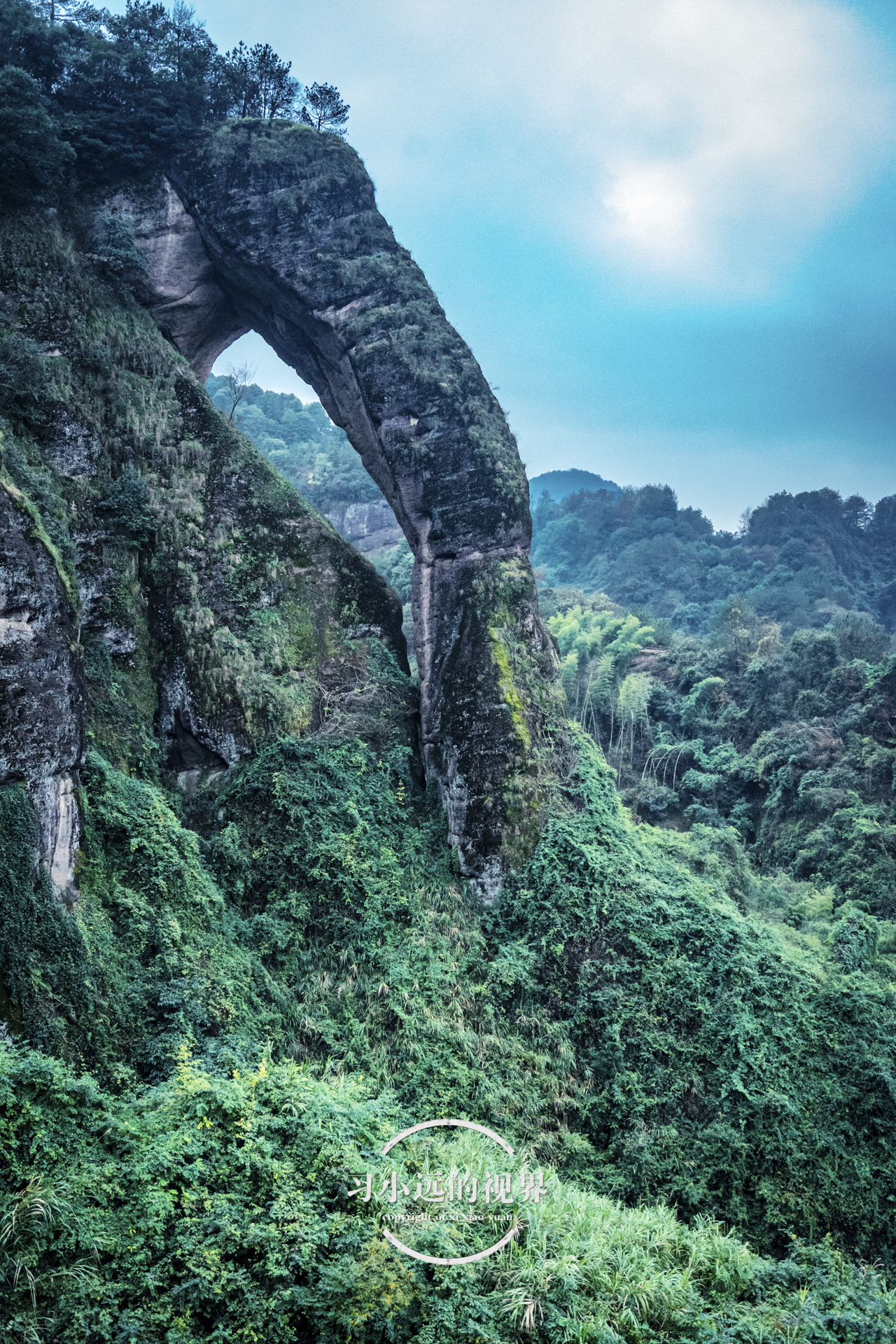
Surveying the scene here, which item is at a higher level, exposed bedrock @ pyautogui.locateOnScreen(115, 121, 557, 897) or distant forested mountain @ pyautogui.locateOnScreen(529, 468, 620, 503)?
distant forested mountain @ pyautogui.locateOnScreen(529, 468, 620, 503)

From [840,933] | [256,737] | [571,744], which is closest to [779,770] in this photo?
[840,933]

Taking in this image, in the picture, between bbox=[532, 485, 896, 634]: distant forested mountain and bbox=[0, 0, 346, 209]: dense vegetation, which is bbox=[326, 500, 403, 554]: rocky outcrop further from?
bbox=[0, 0, 346, 209]: dense vegetation

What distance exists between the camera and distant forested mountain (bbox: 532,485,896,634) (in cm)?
4997

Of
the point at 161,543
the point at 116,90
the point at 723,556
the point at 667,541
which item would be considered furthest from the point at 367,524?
the point at 161,543

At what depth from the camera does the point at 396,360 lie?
16734mm

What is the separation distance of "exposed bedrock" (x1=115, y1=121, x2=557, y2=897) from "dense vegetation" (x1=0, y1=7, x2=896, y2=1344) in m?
1.24

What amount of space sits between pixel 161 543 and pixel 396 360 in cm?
626

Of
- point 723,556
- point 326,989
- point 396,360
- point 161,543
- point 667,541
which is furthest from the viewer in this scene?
point 723,556

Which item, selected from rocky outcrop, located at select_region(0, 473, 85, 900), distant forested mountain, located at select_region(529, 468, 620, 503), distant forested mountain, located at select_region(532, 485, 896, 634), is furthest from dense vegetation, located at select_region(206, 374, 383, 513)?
distant forested mountain, located at select_region(529, 468, 620, 503)

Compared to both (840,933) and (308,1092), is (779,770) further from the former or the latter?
(308,1092)

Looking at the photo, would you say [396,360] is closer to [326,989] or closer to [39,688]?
[39,688]

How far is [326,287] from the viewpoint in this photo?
1712 centimetres

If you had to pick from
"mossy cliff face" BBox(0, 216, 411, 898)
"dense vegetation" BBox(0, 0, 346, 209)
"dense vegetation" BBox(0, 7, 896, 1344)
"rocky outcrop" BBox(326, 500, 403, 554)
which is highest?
"dense vegetation" BBox(0, 0, 346, 209)

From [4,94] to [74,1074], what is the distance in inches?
651
